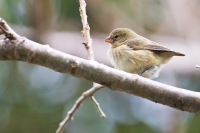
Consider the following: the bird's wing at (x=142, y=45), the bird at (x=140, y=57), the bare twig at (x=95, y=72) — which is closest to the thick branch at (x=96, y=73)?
the bare twig at (x=95, y=72)

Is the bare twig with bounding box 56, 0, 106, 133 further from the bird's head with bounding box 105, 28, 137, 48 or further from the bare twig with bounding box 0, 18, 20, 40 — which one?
the bird's head with bounding box 105, 28, 137, 48

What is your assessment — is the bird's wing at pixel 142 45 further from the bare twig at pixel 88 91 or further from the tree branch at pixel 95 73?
the tree branch at pixel 95 73

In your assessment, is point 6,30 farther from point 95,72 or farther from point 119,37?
point 119,37

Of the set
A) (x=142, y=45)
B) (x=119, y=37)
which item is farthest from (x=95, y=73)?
(x=119, y=37)

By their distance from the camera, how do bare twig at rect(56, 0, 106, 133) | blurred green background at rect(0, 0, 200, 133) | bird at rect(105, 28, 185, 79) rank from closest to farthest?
bare twig at rect(56, 0, 106, 133) < bird at rect(105, 28, 185, 79) < blurred green background at rect(0, 0, 200, 133)

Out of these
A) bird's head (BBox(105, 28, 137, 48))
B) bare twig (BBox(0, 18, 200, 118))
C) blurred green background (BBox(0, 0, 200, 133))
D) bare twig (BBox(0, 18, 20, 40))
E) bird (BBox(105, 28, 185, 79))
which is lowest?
blurred green background (BBox(0, 0, 200, 133))

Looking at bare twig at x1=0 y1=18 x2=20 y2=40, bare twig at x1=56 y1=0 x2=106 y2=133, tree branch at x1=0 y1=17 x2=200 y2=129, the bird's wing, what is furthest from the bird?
bare twig at x1=0 y1=18 x2=20 y2=40
